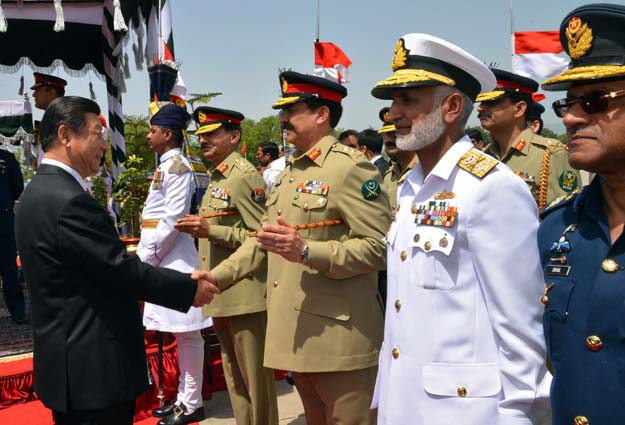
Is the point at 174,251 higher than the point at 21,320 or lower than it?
higher

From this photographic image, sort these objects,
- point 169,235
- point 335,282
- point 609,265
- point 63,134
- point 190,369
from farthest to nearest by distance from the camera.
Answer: point 190,369, point 169,235, point 335,282, point 63,134, point 609,265

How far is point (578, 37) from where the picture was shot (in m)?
1.48

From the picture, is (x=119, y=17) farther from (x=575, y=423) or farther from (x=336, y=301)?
(x=575, y=423)

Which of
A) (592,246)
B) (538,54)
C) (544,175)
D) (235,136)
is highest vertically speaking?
(538,54)

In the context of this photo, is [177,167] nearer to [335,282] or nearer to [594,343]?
[335,282]

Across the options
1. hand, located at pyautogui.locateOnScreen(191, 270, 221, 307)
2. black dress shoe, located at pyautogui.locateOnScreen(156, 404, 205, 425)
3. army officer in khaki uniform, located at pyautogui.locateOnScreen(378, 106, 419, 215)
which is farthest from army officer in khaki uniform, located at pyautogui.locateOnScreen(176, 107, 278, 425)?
army officer in khaki uniform, located at pyautogui.locateOnScreen(378, 106, 419, 215)

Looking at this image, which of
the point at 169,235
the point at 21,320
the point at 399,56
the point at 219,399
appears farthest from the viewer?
the point at 21,320

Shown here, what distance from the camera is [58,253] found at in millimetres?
2330

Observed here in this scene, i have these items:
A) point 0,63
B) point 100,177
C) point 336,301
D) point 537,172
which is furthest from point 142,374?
point 0,63

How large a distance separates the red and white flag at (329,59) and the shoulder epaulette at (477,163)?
5982mm

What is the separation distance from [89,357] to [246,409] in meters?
1.66

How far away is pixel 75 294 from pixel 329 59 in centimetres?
595

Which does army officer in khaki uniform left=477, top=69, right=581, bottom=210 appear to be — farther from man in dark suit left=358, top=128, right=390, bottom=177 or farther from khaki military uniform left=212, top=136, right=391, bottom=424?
man in dark suit left=358, top=128, right=390, bottom=177

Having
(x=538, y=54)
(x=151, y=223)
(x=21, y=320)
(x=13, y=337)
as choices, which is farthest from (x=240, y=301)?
(x=538, y=54)
